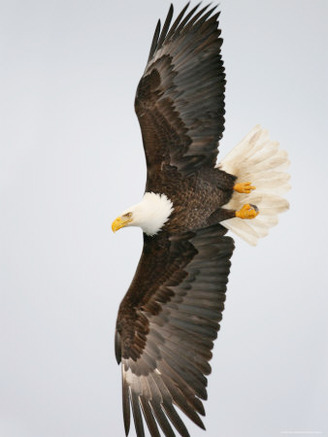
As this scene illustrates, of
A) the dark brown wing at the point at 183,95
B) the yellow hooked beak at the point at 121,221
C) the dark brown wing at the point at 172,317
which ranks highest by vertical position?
the dark brown wing at the point at 183,95

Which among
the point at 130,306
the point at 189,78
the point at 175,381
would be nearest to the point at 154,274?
the point at 130,306

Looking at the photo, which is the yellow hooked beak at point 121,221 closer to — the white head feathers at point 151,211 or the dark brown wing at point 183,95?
the white head feathers at point 151,211

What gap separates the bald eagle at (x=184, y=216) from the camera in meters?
8.25

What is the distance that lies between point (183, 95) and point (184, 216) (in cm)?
101

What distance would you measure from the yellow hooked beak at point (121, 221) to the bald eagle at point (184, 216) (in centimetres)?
1

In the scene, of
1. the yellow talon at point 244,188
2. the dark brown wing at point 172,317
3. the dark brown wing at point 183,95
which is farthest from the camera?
the yellow talon at point 244,188

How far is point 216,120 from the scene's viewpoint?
8.34 m

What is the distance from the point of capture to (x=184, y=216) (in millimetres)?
8438

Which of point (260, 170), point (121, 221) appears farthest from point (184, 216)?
point (260, 170)

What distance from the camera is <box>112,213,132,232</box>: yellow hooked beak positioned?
8.38 metres

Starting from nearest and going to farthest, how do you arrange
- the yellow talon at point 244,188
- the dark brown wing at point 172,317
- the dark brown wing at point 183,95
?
the dark brown wing at point 183,95 → the dark brown wing at point 172,317 → the yellow talon at point 244,188

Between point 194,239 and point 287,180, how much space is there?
38.1 inches

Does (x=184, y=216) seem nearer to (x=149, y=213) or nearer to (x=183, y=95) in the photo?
(x=149, y=213)

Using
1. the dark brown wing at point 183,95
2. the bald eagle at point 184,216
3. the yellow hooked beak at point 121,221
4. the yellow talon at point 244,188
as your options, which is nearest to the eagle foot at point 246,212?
the bald eagle at point 184,216
